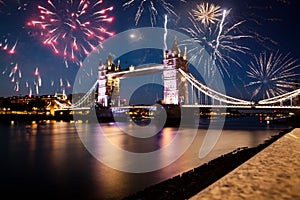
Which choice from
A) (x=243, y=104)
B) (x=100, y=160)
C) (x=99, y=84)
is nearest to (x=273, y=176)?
(x=100, y=160)

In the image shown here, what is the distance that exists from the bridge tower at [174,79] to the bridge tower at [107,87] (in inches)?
681

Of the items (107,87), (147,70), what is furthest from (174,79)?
(107,87)

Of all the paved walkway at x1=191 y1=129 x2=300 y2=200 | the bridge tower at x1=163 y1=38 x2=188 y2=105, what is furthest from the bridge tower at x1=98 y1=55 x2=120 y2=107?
the paved walkway at x1=191 y1=129 x2=300 y2=200

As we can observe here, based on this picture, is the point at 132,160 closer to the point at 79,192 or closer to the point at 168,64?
the point at 79,192

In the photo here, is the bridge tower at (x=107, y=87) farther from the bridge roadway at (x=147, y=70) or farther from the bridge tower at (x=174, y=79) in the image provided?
the bridge tower at (x=174, y=79)

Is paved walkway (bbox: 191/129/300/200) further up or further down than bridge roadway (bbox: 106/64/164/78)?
further down

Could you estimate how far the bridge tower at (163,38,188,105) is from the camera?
42.5m

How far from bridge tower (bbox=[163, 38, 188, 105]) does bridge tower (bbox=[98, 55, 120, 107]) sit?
17303 millimetres

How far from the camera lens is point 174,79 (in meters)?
43.7

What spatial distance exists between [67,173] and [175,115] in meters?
30.8

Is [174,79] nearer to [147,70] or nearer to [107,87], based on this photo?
[147,70]

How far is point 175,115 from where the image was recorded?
125ft

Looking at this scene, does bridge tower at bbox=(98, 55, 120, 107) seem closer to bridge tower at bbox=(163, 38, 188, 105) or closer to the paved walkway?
bridge tower at bbox=(163, 38, 188, 105)

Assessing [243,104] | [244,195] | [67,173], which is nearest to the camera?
[244,195]
